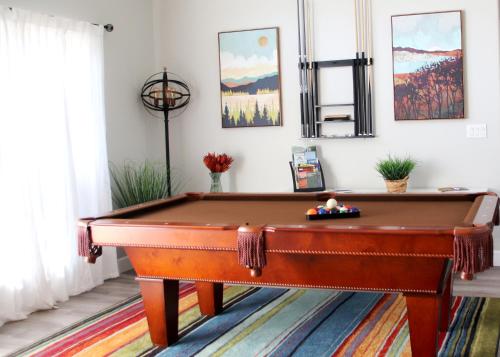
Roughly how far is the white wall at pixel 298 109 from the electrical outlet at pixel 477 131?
0.14ft

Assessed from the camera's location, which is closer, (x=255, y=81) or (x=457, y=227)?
(x=457, y=227)

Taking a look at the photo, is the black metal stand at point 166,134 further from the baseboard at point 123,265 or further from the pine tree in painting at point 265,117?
the pine tree in painting at point 265,117

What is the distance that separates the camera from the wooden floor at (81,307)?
142 inches

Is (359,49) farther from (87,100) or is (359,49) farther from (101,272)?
(101,272)

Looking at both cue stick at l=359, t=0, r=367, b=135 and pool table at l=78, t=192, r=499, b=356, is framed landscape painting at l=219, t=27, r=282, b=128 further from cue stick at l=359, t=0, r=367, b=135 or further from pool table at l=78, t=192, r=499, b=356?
pool table at l=78, t=192, r=499, b=356

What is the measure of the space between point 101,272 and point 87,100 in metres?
1.38

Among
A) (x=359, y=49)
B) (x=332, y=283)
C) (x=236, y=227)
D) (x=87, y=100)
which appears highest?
(x=359, y=49)

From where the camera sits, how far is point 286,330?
137 inches

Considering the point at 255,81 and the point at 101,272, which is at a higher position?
the point at 255,81

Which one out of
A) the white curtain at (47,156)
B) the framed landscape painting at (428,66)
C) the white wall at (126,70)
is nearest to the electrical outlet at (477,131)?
the framed landscape painting at (428,66)

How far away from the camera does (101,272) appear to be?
4.79 meters

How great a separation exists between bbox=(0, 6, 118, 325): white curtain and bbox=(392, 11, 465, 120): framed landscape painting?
252 cm

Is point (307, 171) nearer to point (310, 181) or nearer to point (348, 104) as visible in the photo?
point (310, 181)

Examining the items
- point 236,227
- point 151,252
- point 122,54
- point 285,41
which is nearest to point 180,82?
point 122,54
